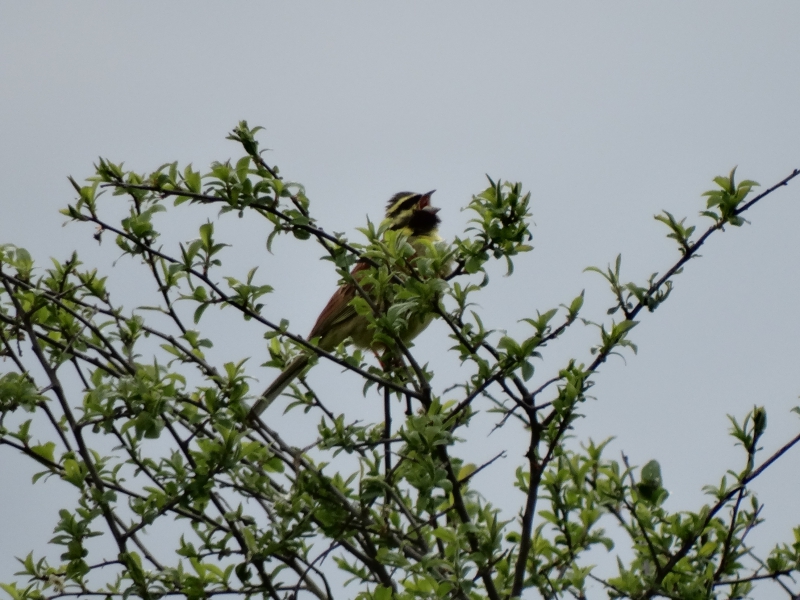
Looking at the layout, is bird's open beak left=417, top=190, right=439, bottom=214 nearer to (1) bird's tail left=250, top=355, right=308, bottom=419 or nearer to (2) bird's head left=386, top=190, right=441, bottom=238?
(2) bird's head left=386, top=190, right=441, bottom=238

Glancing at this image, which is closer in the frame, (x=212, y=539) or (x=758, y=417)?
(x=758, y=417)

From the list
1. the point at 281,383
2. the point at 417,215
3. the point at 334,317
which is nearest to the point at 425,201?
the point at 417,215

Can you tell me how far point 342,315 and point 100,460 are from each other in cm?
301

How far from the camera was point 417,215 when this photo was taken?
287 inches

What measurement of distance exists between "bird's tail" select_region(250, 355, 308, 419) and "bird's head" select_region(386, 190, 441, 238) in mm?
1754

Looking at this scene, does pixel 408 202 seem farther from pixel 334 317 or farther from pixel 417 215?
pixel 334 317

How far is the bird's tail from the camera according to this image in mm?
4410

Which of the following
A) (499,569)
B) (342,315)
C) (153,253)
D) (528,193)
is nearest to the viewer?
(528,193)

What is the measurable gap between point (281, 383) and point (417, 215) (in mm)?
2132

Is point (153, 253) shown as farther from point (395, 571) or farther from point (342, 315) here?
point (342, 315)

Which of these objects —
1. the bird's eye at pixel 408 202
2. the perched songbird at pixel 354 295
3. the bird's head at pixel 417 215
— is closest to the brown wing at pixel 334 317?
the perched songbird at pixel 354 295

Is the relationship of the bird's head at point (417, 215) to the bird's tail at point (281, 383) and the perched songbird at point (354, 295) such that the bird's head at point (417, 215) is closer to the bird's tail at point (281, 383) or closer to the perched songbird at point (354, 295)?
the perched songbird at point (354, 295)

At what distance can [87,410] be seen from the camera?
3758mm

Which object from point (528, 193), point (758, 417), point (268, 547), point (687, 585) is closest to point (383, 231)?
point (528, 193)
